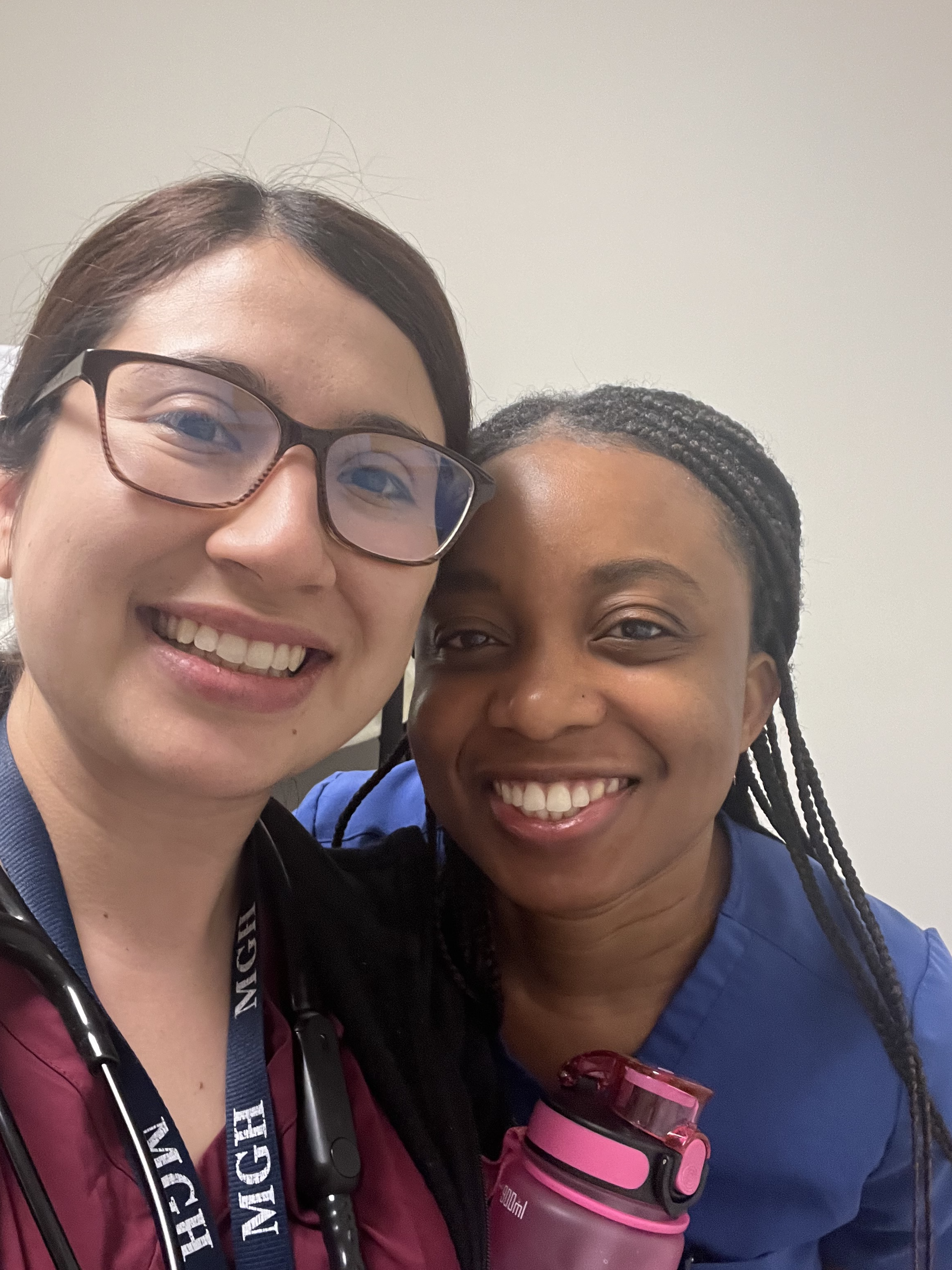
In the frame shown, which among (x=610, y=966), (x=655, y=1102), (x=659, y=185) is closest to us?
(x=655, y=1102)

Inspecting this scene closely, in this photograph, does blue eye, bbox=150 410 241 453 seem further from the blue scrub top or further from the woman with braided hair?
the blue scrub top

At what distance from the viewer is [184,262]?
2.15 ft

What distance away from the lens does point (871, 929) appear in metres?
0.97

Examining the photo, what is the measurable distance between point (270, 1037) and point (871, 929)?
2.18 ft

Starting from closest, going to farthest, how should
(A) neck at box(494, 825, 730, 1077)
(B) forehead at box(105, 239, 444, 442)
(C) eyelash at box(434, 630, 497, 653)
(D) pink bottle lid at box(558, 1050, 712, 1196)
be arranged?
(B) forehead at box(105, 239, 444, 442)
(D) pink bottle lid at box(558, 1050, 712, 1196)
(C) eyelash at box(434, 630, 497, 653)
(A) neck at box(494, 825, 730, 1077)

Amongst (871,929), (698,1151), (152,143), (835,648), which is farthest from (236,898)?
(152,143)

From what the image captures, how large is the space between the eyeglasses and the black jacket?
36cm

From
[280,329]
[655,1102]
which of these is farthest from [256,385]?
[655,1102]

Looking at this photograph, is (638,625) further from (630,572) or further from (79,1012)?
(79,1012)

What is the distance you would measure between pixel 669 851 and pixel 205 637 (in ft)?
1.65

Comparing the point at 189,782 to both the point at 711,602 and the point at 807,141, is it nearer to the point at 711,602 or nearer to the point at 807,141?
the point at 711,602

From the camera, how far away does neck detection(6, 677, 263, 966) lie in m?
0.65

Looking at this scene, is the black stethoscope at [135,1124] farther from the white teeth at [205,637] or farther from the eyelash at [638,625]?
the eyelash at [638,625]

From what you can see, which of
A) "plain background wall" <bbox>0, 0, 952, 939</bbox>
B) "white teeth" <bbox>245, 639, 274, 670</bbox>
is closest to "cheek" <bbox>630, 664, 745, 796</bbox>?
"white teeth" <bbox>245, 639, 274, 670</bbox>
